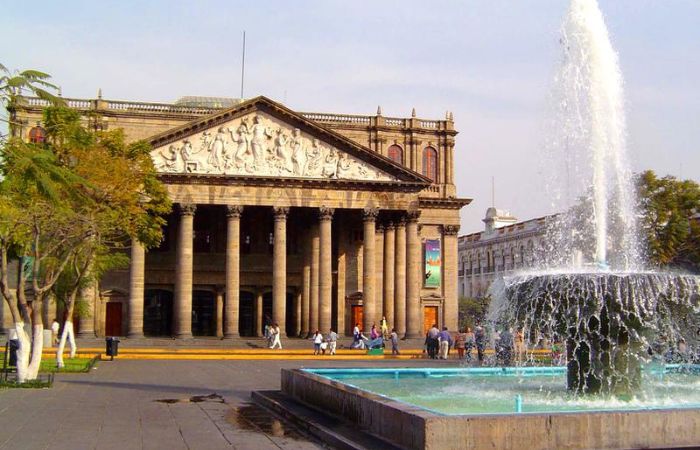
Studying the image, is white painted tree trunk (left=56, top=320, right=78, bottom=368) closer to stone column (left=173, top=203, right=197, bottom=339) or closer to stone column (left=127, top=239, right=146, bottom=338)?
stone column (left=127, top=239, right=146, bottom=338)

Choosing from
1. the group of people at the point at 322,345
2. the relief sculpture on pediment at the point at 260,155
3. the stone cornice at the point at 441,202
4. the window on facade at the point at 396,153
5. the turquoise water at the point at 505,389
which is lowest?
the group of people at the point at 322,345

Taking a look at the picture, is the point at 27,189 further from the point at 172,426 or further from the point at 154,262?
the point at 154,262

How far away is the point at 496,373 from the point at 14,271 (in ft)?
135

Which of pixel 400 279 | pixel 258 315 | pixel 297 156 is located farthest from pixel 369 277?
pixel 258 315

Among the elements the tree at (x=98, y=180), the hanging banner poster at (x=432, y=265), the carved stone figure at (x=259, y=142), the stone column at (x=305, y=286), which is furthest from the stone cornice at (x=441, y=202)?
the tree at (x=98, y=180)

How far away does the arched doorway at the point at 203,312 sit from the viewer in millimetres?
58938

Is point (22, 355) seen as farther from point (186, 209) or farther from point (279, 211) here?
point (279, 211)

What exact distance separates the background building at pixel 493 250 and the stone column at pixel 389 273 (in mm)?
31170

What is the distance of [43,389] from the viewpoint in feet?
73.6

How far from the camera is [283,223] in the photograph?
5334cm

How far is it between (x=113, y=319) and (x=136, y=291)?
242 inches

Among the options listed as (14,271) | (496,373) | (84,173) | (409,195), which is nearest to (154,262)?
(14,271)

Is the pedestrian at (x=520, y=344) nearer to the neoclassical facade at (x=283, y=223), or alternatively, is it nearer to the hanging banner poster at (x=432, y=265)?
the neoclassical facade at (x=283, y=223)

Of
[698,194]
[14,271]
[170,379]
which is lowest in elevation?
[170,379]
